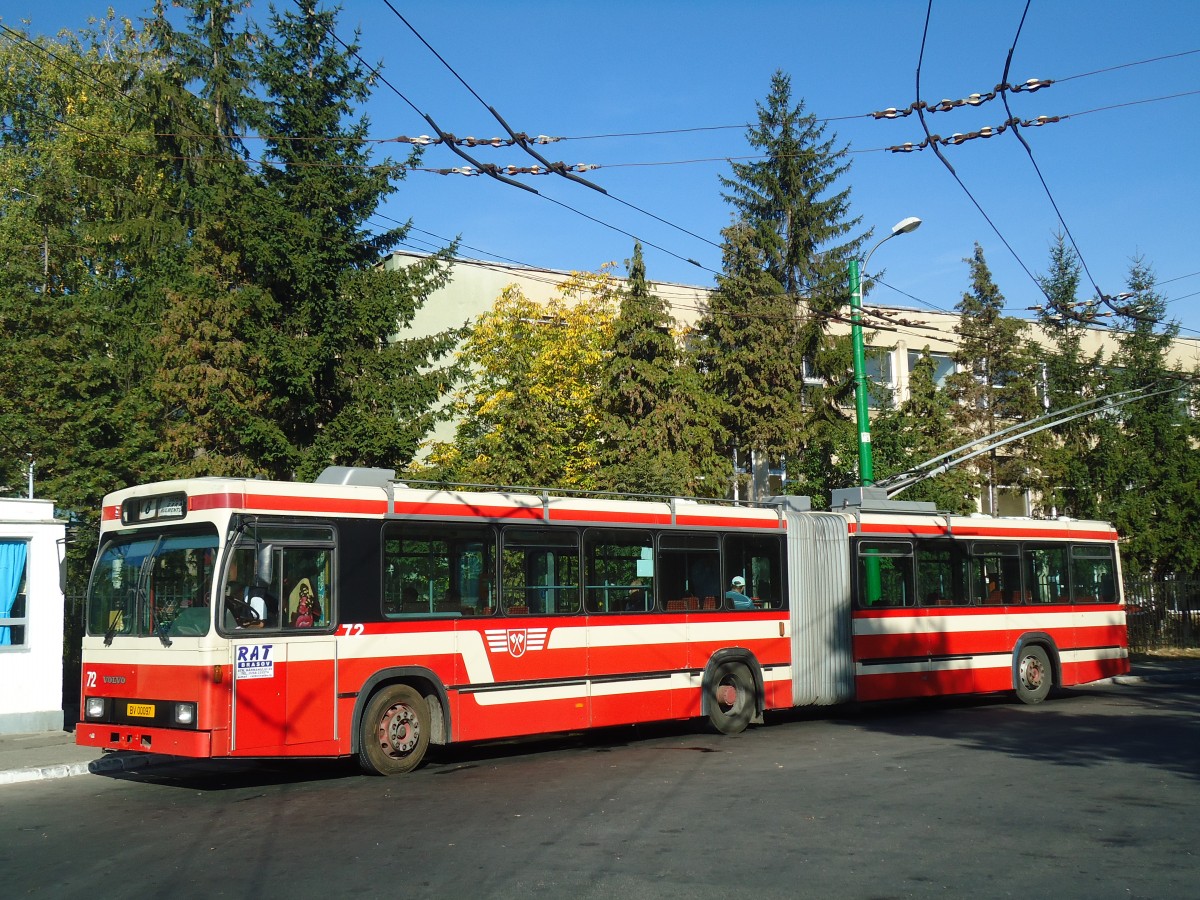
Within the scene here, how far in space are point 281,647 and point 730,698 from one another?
6904mm

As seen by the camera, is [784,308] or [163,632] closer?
[163,632]

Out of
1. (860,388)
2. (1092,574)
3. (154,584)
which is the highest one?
(860,388)

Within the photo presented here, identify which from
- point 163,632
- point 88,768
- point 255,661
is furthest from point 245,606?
point 88,768

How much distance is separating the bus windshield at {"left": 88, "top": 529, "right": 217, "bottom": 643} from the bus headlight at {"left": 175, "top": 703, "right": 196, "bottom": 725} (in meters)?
0.66

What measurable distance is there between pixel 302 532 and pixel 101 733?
276 cm

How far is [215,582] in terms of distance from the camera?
11.3m

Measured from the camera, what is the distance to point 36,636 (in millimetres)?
16578

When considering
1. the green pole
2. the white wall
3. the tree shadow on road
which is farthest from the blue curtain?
the green pole

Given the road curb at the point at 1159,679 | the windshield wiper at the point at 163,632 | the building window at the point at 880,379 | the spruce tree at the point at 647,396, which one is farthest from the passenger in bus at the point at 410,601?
the building window at the point at 880,379

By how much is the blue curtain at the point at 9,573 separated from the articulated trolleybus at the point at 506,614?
16.8 feet

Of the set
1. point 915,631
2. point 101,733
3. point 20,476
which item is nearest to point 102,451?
point 20,476

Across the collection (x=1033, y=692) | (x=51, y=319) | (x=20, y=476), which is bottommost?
(x=1033, y=692)

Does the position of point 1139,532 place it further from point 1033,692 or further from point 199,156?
point 199,156

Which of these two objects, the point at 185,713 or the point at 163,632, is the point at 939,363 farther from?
the point at 185,713
